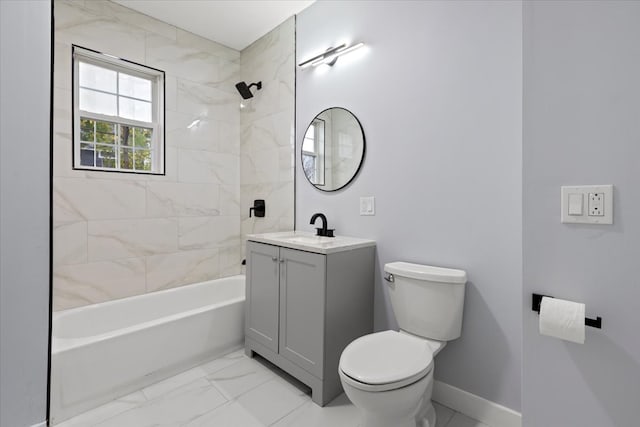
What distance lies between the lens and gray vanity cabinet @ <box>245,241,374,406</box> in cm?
171

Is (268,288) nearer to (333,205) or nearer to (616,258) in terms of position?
(333,205)

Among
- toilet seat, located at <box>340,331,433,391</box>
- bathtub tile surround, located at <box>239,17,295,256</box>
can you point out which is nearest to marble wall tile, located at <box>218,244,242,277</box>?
bathtub tile surround, located at <box>239,17,295,256</box>

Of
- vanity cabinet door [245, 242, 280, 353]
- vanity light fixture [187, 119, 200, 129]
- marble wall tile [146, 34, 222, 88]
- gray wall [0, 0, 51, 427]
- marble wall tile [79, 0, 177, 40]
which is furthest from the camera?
vanity light fixture [187, 119, 200, 129]

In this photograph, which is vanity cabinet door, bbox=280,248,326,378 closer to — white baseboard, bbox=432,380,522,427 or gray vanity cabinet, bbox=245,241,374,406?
gray vanity cabinet, bbox=245,241,374,406

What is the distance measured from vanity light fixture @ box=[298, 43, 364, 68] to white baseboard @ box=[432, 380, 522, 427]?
7.37 feet

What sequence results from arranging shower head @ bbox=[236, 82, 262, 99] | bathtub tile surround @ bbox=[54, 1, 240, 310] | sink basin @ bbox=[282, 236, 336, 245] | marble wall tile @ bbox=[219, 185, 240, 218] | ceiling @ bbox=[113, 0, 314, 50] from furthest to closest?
marble wall tile @ bbox=[219, 185, 240, 218]
shower head @ bbox=[236, 82, 262, 99]
ceiling @ bbox=[113, 0, 314, 50]
bathtub tile surround @ bbox=[54, 1, 240, 310]
sink basin @ bbox=[282, 236, 336, 245]

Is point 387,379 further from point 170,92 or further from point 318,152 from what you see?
point 170,92

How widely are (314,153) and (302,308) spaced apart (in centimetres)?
125

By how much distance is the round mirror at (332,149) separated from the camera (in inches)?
84.4

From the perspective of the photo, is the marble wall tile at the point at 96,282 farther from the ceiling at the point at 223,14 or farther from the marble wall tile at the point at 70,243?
the ceiling at the point at 223,14

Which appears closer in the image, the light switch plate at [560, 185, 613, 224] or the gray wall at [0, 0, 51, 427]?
the light switch plate at [560, 185, 613, 224]

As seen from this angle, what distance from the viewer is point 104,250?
2402 mm

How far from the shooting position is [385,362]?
1.31 m

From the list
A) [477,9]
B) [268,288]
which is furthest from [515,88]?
[268,288]
